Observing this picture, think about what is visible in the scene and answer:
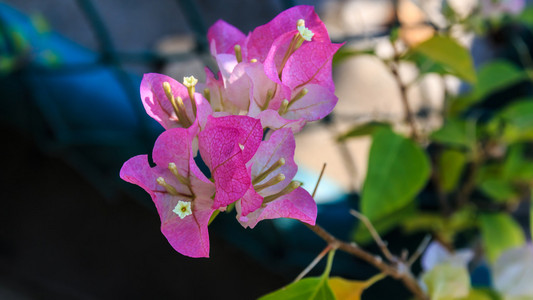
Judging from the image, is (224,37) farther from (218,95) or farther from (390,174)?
(390,174)

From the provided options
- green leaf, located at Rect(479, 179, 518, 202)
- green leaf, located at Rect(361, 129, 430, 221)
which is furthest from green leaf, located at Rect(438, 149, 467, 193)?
green leaf, located at Rect(361, 129, 430, 221)

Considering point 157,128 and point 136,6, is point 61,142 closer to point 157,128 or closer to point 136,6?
point 157,128

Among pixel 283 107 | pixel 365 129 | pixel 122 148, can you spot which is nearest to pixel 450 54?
pixel 365 129

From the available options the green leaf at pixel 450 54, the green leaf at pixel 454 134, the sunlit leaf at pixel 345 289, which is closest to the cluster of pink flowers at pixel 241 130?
the sunlit leaf at pixel 345 289

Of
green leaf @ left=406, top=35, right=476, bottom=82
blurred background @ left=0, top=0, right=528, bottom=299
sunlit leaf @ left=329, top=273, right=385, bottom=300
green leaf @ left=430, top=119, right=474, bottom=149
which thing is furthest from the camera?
blurred background @ left=0, top=0, right=528, bottom=299

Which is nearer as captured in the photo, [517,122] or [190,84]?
[190,84]

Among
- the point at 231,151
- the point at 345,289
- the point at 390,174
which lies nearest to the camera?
the point at 231,151

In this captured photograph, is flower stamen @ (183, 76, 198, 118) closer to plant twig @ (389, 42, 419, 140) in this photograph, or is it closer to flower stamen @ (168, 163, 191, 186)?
flower stamen @ (168, 163, 191, 186)

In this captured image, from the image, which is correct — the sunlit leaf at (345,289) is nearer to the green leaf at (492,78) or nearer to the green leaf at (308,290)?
the green leaf at (308,290)
